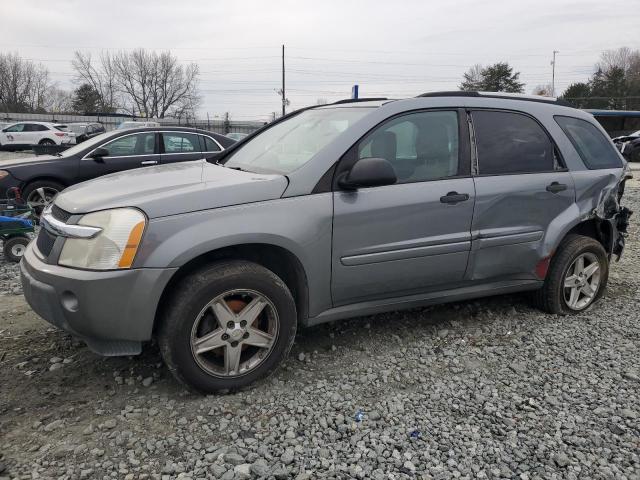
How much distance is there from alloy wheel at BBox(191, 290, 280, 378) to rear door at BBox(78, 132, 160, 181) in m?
5.86

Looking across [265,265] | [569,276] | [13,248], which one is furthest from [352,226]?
[13,248]

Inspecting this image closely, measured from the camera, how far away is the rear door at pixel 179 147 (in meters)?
8.30

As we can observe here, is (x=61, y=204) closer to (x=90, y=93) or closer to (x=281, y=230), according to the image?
(x=281, y=230)

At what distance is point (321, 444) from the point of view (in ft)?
8.01

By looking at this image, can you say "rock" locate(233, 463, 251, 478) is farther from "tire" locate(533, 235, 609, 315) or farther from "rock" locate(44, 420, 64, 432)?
"tire" locate(533, 235, 609, 315)

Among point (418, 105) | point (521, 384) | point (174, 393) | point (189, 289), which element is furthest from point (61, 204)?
point (521, 384)

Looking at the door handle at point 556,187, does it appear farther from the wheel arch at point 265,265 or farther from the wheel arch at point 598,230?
the wheel arch at point 265,265

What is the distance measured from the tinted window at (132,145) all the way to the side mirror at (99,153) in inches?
4.6

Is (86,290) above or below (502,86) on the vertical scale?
below

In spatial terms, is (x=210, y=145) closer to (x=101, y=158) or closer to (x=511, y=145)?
(x=101, y=158)

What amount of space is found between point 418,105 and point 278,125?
121 cm

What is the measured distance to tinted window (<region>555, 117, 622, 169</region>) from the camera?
405cm

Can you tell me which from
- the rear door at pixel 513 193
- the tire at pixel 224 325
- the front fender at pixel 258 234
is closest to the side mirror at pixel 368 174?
the front fender at pixel 258 234

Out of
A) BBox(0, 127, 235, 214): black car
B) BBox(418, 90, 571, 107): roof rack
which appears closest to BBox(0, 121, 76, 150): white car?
BBox(0, 127, 235, 214): black car
